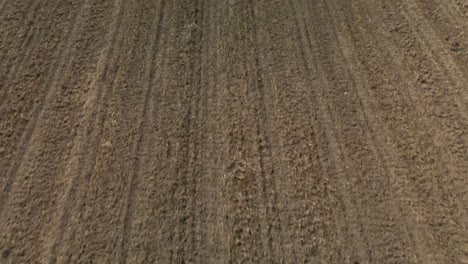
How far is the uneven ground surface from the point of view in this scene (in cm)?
427

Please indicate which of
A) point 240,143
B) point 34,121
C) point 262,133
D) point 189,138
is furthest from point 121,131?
point 262,133

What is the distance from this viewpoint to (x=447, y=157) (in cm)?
495

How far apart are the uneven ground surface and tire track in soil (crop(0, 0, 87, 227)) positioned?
0.02 metres

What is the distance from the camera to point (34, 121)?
5082mm

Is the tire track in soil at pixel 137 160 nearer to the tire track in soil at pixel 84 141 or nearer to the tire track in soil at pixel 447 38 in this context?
the tire track in soil at pixel 84 141

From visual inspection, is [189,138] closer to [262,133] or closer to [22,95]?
[262,133]

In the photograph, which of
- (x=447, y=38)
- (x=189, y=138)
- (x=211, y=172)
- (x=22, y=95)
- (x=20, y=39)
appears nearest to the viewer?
(x=211, y=172)

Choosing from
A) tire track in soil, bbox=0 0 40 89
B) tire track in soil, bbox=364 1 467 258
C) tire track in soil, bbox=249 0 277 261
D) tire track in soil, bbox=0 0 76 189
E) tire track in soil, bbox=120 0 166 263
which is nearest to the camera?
tire track in soil, bbox=120 0 166 263

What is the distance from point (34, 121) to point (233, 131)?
2068mm

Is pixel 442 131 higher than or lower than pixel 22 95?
lower

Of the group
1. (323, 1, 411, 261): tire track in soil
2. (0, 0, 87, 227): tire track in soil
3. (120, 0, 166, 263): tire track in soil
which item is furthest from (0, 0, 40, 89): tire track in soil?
(323, 1, 411, 261): tire track in soil

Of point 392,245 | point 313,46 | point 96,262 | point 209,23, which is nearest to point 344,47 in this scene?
point 313,46

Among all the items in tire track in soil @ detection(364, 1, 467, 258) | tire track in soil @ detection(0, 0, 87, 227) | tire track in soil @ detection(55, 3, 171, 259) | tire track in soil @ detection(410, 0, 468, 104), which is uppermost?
tire track in soil @ detection(0, 0, 87, 227)

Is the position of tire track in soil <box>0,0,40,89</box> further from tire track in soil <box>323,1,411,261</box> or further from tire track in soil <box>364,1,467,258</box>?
tire track in soil <box>364,1,467,258</box>
